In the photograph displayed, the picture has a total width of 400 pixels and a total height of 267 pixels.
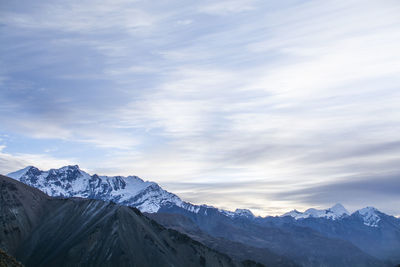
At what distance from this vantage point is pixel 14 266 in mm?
62344
